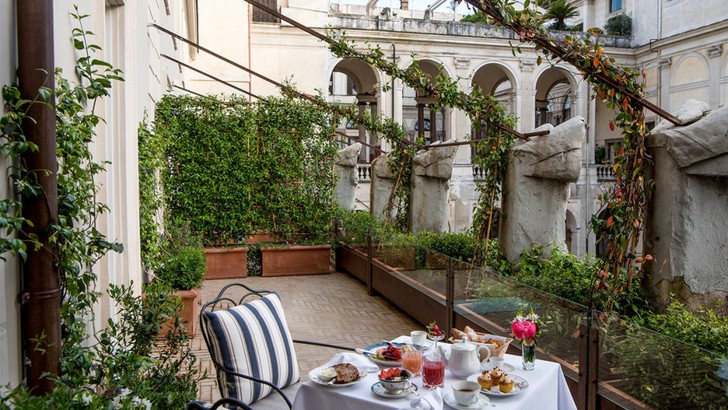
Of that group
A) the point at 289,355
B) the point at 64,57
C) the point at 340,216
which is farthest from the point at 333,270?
the point at 64,57

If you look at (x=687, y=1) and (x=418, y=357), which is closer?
(x=418, y=357)

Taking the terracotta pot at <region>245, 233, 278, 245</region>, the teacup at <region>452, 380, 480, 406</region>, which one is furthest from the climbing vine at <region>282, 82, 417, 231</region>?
the teacup at <region>452, 380, 480, 406</region>

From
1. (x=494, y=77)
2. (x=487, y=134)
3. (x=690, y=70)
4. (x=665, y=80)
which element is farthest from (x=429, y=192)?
(x=665, y=80)

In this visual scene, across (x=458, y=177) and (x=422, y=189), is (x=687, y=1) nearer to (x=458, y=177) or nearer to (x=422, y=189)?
(x=458, y=177)

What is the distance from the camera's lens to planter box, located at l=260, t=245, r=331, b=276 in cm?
1180

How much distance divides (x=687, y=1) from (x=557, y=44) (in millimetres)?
28308

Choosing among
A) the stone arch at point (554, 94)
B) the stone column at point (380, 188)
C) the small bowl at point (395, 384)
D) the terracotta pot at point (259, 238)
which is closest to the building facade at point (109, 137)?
the small bowl at point (395, 384)

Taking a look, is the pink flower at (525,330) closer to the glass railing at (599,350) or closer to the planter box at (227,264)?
the glass railing at (599,350)

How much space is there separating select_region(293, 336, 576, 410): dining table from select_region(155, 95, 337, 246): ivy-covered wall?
26.4 feet

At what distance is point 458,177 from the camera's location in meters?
27.4

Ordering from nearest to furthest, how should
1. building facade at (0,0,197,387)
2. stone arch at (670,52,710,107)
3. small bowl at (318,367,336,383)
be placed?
1. building facade at (0,0,197,387)
2. small bowl at (318,367,336,383)
3. stone arch at (670,52,710,107)

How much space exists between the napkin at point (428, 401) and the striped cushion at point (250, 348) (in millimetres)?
1150

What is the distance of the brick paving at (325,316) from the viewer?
6848 mm

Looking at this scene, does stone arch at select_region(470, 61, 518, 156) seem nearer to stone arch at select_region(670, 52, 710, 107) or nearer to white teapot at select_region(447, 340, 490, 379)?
stone arch at select_region(670, 52, 710, 107)
